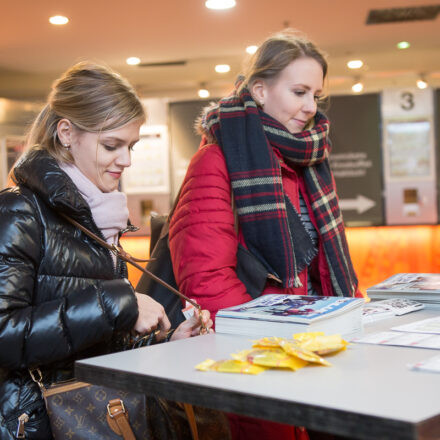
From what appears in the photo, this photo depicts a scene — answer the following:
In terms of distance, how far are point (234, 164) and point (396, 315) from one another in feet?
2.28

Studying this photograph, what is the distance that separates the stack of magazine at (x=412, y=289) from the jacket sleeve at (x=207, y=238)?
0.39m

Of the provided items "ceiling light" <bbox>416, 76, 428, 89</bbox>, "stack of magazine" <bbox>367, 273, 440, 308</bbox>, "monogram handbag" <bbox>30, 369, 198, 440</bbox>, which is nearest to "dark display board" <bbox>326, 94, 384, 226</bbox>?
"ceiling light" <bbox>416, 76, 428, 89</bbox>

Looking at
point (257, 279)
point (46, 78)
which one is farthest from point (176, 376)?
point (46, 78)

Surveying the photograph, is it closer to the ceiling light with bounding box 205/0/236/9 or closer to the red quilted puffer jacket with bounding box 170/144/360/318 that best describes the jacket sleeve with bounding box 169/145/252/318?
the red quilted puffer jacket with bounding box 170/144/360/318

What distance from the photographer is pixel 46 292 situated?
4.61 feet

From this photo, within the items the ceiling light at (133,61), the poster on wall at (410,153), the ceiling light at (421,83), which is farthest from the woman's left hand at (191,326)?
the ceiling light at (421,83)

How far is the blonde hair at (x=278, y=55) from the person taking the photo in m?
2.15

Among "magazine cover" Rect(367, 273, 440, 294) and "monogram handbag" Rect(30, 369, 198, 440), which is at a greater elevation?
"magazine cover" Rect(367, 273, 440, 294)

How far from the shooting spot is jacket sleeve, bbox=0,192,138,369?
1292mm

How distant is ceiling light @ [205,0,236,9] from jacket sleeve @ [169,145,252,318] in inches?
163

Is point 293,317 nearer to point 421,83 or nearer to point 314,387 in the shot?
point 314,387

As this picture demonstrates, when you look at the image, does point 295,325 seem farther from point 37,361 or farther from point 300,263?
point 300,263

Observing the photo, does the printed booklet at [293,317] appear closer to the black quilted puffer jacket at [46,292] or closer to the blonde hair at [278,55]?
the black quilted puffer jacket at [46,292]

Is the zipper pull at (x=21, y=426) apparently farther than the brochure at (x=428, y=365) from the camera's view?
Yes
